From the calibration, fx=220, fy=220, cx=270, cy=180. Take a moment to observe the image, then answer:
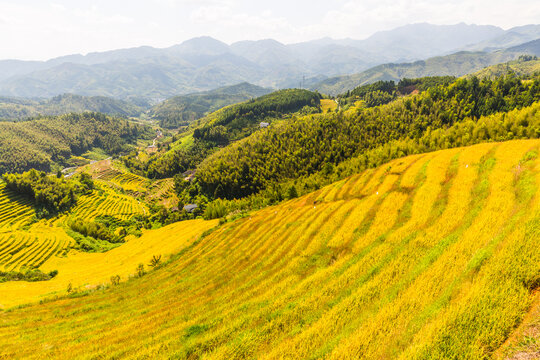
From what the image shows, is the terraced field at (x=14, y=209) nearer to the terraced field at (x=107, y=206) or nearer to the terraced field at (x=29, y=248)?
the terraced field at (x=107, y=206)

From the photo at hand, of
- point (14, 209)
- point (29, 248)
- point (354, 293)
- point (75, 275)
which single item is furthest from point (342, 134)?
point (14, 209)

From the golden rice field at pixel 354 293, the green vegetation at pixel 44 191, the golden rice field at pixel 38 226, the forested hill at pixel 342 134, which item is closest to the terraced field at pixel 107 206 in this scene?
the golden rice field at pixel 38 226

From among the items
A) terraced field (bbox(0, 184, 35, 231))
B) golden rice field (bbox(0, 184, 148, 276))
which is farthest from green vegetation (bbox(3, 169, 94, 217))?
golden rice field (bbox(0, 184, 148, 276))

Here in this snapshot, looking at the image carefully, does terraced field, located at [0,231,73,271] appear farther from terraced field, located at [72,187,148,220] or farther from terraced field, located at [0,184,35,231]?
terraced field, located at [72,187,148,220]

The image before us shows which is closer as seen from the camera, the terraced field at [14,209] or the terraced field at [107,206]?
the terraced field at [14,209]

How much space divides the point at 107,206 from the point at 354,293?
573ft

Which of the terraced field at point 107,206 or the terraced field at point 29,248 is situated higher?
the terraced field at point 29,248

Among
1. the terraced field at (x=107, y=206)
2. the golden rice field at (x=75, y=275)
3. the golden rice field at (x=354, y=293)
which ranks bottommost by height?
the terraced field at (x=107, y=206)

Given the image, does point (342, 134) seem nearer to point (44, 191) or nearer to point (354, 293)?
point (354, 293)

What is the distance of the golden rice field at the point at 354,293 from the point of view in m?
12.4

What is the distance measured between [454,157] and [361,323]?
47846 millimetres

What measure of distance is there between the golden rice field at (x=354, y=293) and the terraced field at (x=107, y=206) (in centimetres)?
11658

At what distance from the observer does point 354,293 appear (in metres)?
16.7

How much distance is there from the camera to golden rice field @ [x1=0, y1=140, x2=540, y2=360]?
40.7 feet
